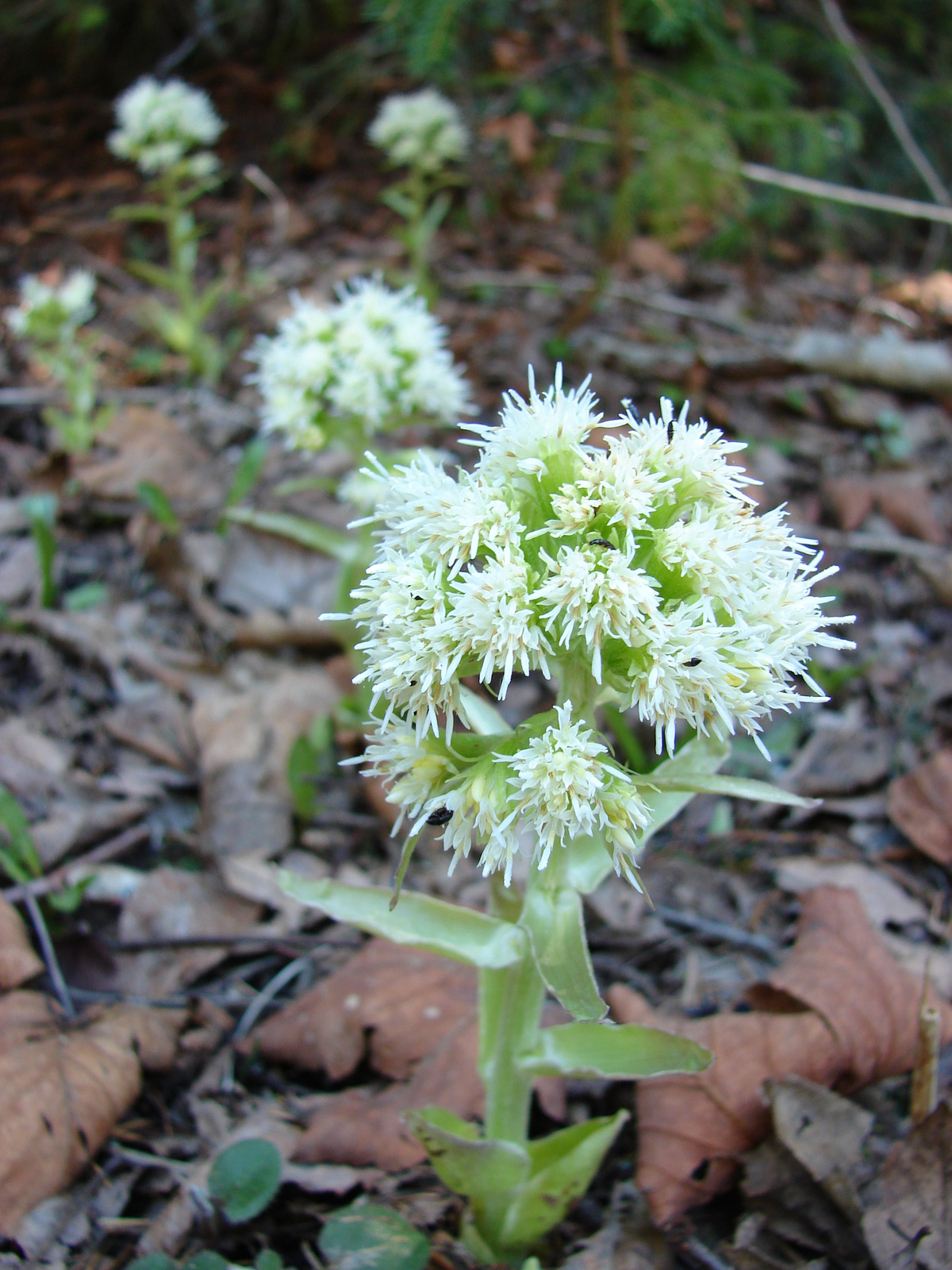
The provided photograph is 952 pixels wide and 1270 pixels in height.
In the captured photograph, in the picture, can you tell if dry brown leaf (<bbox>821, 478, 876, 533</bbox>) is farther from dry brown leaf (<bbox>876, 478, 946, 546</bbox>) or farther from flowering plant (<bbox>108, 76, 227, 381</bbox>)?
flowering plant (<bbox>108, 76, 227, 381</bbox>)

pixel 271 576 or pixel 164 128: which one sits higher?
pixel 164 128

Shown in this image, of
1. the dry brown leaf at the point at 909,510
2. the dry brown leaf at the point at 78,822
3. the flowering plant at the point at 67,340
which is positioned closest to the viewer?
the dry brown leaf at the point at 78,822

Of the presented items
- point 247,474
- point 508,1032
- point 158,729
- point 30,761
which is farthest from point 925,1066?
point 247,474

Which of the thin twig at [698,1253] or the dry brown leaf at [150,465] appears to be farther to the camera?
the dry brown leaf at [150,465]

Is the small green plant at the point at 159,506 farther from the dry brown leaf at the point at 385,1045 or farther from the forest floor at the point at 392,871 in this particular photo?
the dry brown leaf at the point at 385,1045

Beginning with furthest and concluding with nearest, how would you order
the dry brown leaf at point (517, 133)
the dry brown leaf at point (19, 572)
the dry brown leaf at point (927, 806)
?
the dry brown leaf at point (517, 133) → the dry brown leaf at point (19, 572) → the dry brown leaf at point (927, 806)

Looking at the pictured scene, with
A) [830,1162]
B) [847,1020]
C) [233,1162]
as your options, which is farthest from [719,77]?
[233,1162]

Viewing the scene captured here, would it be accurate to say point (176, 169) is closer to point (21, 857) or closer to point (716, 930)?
point (21, 857)

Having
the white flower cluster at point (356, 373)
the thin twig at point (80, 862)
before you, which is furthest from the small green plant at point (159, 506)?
the thin twig at point (80, 862)
